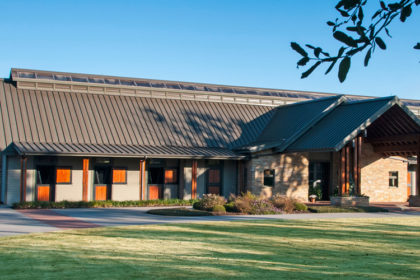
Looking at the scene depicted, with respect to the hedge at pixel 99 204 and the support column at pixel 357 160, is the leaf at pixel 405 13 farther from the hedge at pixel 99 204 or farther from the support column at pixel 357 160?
the support column at pixel 357 160

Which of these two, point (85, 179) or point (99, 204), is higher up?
point (85, 179)

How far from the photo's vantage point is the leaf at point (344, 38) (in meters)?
4.89

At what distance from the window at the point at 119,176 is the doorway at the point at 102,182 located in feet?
0.76

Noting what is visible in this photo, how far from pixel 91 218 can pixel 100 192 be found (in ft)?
25.0

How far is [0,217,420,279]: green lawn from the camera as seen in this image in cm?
1070

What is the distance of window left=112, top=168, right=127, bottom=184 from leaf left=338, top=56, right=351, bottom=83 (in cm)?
2470

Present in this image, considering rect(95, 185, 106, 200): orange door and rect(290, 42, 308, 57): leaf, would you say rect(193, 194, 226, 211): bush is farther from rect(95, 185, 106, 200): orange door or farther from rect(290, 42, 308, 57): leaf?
rect(290, 42, 308, 57): leaf

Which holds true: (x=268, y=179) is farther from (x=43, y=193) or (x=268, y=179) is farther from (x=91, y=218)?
(x=91, y=218)

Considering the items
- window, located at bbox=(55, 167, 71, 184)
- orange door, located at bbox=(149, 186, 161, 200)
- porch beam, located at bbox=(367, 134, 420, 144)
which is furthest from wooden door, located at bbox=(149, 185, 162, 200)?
porch beam, located at bbox=(367, 134, 420, 144)

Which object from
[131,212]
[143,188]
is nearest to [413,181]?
[143,188]

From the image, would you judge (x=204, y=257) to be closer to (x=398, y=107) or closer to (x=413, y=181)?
(x=398, y=107)

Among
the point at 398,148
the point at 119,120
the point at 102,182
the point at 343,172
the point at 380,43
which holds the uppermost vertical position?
the point at 119,120

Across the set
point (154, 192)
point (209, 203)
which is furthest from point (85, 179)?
point (209, 203)

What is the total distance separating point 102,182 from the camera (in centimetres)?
2859
